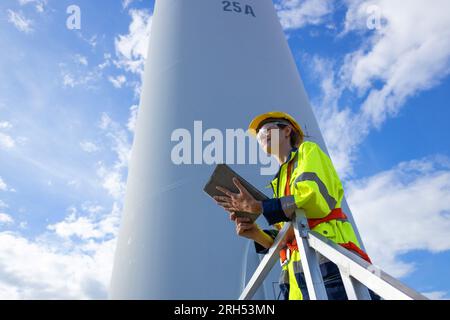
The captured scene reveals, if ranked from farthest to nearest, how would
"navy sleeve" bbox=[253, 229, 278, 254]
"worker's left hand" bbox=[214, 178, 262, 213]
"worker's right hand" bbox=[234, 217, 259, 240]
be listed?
"navy sleeve" bbox=[253, 229, 278, 254], "worker's right hand" bbox=[234, 217, 259, 240], "worker's left hand" bbox=[214, 178, 262, 213]

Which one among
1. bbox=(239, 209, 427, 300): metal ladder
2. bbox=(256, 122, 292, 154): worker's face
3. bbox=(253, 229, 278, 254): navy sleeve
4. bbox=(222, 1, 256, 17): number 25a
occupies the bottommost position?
bbox=(239, 209, 427, 300): metal ladder

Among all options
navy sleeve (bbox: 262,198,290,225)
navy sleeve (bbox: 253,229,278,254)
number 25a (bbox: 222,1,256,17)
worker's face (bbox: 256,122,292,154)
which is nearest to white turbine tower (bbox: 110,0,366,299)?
number 25a (bbox: 222,1,256,17)

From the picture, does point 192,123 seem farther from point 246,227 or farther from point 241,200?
Result: point 241,200

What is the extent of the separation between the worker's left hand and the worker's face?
54 cm

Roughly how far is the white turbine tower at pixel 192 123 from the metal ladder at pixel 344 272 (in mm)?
1404

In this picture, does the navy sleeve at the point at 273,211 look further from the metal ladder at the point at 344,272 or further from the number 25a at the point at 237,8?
the number 25a at the point at 237,8

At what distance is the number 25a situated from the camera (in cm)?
519

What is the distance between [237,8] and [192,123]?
2.40 meters

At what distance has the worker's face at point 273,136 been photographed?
7.32 ft

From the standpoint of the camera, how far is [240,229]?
204 cm

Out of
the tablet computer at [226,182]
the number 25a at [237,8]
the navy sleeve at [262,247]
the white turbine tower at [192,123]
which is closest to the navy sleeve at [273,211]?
the tablet computer at [226,182]

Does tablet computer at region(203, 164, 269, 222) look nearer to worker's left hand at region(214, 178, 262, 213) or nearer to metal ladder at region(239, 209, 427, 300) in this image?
worker's left hand at region(214, 178, 262, 213)
